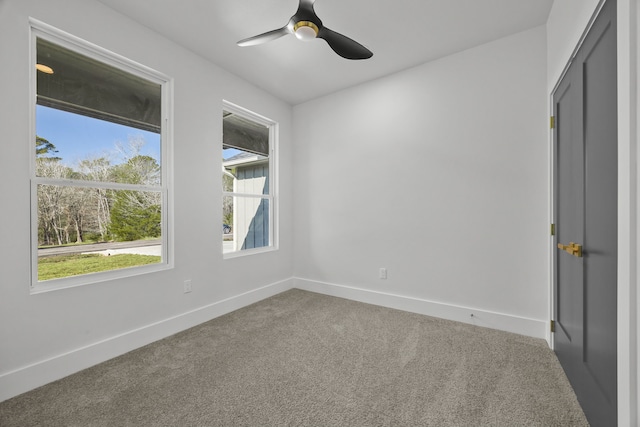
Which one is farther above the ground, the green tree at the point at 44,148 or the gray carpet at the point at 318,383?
the green tree at the point at 44,148

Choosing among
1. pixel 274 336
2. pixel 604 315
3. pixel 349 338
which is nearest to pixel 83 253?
pixel 274 336

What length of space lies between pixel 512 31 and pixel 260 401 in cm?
350

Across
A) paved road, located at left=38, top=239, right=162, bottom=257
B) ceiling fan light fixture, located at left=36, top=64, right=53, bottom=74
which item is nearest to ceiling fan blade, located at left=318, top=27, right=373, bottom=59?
ceiling fan light fixture, located at left=36, top=64, right=53, bottom=74

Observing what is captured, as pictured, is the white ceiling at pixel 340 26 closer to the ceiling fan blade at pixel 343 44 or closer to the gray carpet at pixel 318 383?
the ceiling fan blade at pixel 343 44

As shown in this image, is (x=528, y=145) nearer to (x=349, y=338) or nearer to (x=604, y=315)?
(x=604, y=315)

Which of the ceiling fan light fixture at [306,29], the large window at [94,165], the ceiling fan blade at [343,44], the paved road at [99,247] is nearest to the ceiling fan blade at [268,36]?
the ceiling fan light fixture at [306,29]

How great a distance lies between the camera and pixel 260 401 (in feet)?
5.31

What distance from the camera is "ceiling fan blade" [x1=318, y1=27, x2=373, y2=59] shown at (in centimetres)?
186

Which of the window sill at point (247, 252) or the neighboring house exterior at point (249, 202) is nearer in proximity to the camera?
the window sill at point (247, 252)

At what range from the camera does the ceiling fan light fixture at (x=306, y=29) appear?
1743 millimetres

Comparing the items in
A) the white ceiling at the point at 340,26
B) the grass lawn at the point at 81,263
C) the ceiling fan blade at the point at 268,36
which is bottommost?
the grass lawn at the point at 81,263

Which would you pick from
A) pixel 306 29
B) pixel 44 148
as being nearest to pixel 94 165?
pixel 44 148

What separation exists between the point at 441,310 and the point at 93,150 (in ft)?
11.3
